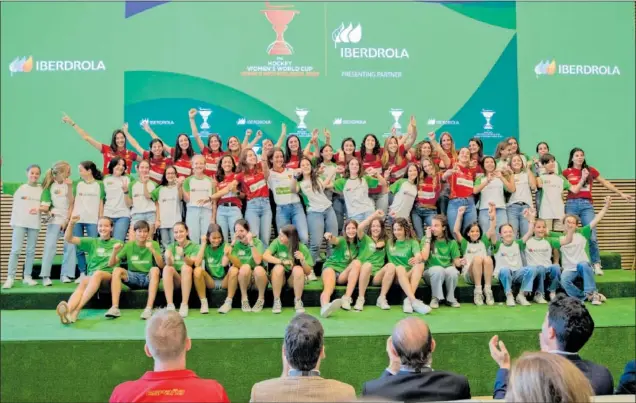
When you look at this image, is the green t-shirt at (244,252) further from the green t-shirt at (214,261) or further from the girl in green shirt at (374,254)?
the girl in green shirt at (374,254)

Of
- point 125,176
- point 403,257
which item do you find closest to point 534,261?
point 403,257

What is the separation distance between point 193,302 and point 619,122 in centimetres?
566

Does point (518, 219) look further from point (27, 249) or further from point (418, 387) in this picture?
point (27, 249)

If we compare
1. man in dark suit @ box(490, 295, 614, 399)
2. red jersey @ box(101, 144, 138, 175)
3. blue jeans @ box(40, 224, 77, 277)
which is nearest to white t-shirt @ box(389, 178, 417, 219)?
red jersey @ box(101, 144, 138, 175)

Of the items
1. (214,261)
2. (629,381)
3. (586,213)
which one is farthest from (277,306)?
(586,213)

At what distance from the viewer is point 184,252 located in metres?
4.79

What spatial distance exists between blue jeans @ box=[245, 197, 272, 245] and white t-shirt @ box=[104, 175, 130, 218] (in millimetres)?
1195

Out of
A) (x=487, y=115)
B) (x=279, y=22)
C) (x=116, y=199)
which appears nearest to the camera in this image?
(x=116, y=199)

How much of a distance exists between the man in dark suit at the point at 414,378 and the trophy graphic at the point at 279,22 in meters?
5.05

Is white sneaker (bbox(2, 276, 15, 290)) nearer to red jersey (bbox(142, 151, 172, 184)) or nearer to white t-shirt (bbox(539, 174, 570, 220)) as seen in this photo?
red jersey (bbox(142, 151, 172, 184))

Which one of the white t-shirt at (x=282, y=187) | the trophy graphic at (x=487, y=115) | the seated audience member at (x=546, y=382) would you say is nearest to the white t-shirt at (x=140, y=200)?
the white t-shirt at (x=282, y=187)

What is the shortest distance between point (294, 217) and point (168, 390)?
3529 millimetres

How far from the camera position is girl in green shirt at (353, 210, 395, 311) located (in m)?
4.78

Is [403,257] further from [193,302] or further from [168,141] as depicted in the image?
Result: [168,141]
